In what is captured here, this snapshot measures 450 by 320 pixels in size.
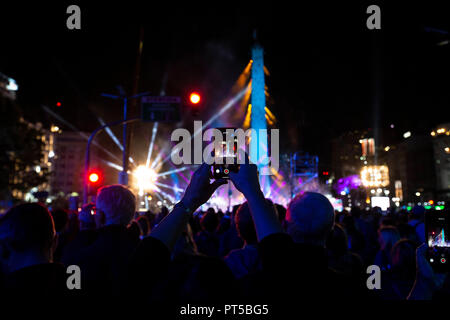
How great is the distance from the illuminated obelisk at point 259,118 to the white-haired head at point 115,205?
1.37m

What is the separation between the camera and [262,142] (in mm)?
7246

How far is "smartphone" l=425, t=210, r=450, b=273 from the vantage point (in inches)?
108

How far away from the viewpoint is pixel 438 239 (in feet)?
9.18

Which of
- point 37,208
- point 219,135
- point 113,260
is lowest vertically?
point 113,260

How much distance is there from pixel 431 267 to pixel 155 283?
204 cm

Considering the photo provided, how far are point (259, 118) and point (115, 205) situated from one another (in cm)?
591

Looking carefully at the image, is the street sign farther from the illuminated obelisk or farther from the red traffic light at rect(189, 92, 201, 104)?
the illuminated obelisk

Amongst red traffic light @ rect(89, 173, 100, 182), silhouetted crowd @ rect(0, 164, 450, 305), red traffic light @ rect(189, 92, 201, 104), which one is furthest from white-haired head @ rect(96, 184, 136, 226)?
red traffic light @ rect(89, 173, 100, 182)

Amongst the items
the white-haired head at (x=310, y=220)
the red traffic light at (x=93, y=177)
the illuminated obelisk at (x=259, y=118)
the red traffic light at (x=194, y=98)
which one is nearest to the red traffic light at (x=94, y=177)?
the red traffic light at (x=93, y=177)

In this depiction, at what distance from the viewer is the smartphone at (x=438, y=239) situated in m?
2.74

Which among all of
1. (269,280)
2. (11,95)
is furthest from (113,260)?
(11,95)

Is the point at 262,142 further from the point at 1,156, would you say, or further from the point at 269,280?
the point at 1,156

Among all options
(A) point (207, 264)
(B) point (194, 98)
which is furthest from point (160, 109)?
(A) point (207, 264)

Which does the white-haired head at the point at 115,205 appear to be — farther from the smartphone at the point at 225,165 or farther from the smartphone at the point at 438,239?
the smartphone at the point at 438,239
